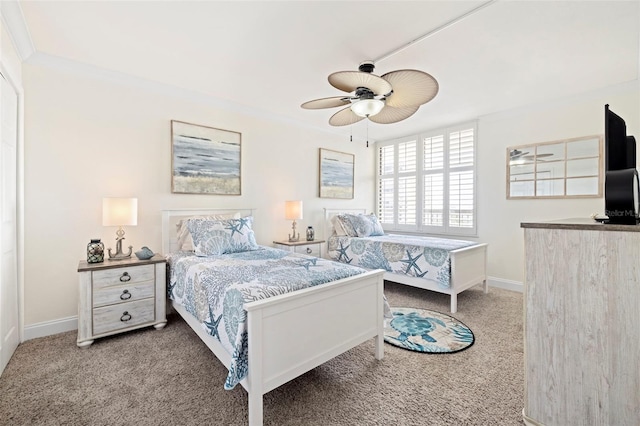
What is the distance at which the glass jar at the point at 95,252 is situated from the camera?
251 centimetres

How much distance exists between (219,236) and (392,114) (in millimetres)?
2071

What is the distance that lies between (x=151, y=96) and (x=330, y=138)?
2.74m

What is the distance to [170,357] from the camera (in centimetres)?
220

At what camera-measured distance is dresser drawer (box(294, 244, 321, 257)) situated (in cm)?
Result: 399

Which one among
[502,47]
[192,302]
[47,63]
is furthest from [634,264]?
[47,63]

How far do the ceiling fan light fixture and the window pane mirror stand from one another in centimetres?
279

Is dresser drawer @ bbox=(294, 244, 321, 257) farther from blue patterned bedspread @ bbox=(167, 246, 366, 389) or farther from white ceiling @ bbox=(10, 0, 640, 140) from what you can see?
white ceiling @ bbox=(10, 0, 640, 140)

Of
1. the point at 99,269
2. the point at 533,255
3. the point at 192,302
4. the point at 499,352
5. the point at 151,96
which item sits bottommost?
the point at 499,352

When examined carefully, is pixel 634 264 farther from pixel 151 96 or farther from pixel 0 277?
pixel 151 96

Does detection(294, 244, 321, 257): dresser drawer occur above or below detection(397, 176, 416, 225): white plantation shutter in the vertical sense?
below

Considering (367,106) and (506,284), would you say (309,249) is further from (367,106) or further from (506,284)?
(506,284)

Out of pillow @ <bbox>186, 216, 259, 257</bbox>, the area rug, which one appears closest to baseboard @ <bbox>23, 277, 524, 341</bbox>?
pillow @ <bbox>186, 216, 259, 257</bbox>

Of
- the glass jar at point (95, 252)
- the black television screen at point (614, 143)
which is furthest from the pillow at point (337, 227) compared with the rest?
the black television screen at point (614, 143)

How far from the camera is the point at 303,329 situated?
174cm
